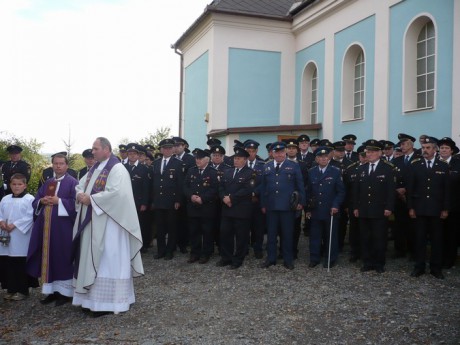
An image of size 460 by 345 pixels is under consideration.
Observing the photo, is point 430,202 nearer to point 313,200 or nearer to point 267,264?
point 313,200

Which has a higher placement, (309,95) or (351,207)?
(309,95)

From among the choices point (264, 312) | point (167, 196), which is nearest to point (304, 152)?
point (167, 196)

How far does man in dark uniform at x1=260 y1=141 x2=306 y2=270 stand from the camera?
7480 mm

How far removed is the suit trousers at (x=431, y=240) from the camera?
22.4ft

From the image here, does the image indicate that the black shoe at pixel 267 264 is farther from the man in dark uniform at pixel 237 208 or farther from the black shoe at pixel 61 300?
the black shoe at pixel 61 300

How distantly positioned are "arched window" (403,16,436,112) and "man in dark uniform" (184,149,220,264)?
6.66 meters

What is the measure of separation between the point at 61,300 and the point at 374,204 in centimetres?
469

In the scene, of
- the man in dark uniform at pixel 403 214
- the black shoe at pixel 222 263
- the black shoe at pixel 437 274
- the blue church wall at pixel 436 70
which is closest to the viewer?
the black shoe at pixel 437 274

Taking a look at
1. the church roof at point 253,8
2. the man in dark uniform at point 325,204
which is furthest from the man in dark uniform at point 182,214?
the church roof at point 253,8

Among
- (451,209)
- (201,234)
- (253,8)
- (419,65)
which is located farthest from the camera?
(253,8)

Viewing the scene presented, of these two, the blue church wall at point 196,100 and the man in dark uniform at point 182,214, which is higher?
the blue church wall at point 196,100

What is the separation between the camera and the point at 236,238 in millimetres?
7703

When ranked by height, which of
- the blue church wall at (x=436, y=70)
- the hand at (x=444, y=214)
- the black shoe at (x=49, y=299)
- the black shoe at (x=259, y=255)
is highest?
the blue church wall at (x=436, y=70)

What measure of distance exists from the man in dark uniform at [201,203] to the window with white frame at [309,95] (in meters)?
10.7
